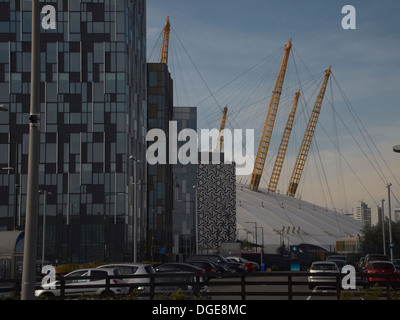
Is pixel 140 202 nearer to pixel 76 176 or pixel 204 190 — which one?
pixel 76 176

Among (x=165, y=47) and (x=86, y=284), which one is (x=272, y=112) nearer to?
(x=165, y=47)

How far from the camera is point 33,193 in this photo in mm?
16500

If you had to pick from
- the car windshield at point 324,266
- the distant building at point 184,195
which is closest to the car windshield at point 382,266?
the car windshield at point 324,266

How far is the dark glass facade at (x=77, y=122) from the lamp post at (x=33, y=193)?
7410 centimetres

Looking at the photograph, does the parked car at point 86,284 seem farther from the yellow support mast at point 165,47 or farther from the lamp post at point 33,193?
the yellow support mast at point 165,47

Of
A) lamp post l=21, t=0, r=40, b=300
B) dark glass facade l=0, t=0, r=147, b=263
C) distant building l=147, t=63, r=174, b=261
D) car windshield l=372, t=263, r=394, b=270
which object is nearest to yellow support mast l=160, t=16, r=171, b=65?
distant building l=147, t=63, r=174, b=261

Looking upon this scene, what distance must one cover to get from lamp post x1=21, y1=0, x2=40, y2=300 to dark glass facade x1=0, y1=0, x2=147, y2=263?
243 ft

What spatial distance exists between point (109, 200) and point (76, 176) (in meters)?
5.65

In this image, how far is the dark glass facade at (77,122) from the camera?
90.8 metres

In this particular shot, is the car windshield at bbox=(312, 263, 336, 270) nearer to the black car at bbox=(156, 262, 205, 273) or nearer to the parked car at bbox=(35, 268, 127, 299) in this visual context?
the black car at bbox=(156, 262, 205, 273)

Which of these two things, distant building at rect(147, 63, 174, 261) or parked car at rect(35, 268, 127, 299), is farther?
distant building at rect(147, 63, 174, 261)

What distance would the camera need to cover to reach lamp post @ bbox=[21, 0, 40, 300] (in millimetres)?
16062

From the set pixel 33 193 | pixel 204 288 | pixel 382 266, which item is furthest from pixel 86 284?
pixel 382 266
